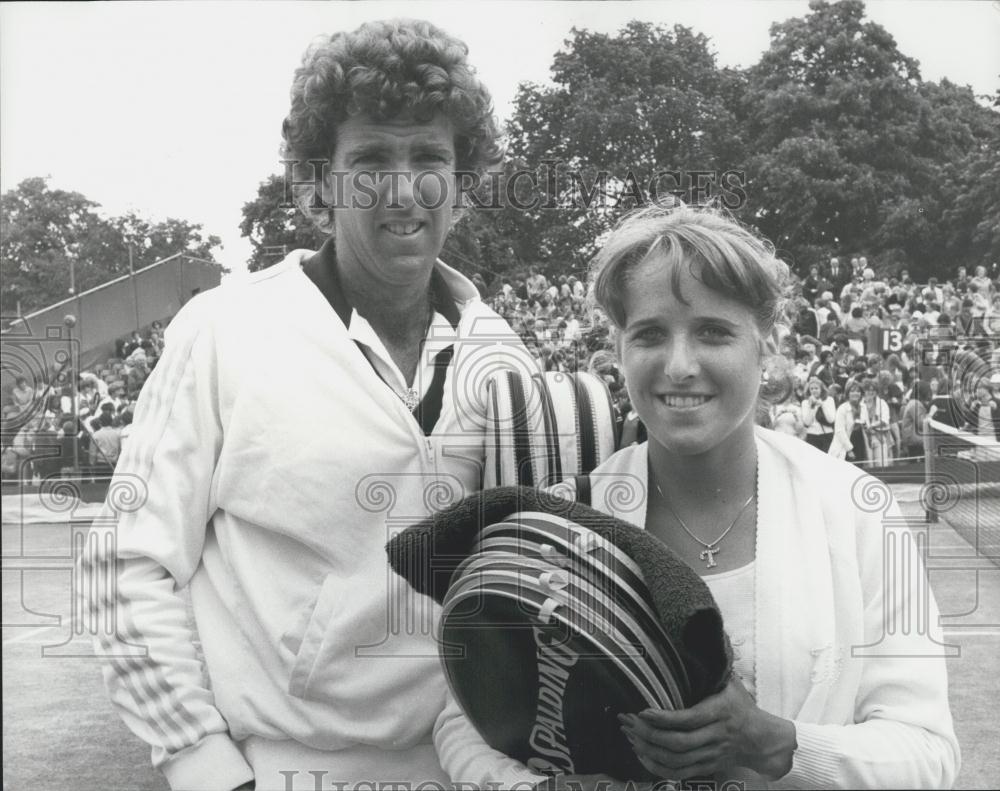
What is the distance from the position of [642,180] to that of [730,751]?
3.46ft

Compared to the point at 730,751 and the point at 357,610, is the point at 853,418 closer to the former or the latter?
the point at 730,751

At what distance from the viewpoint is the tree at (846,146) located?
1.89m

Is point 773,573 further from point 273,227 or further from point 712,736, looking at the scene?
point 273,227

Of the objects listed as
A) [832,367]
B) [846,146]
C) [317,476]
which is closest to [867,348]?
[832,367]

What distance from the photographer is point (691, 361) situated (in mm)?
1321

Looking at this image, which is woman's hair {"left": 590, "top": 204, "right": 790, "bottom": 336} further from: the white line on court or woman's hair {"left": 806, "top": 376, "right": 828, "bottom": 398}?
the white line on court

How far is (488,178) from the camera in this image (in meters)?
1.85

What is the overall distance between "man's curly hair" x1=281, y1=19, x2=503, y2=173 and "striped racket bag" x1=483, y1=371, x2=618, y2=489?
43 cm

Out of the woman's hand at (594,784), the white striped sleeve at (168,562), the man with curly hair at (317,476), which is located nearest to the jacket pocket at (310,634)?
the man with curly hair at (317,476)

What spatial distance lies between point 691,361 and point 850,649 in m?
0.43

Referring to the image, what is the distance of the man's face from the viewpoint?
1.58 m

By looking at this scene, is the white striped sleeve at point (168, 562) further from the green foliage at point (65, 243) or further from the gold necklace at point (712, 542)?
the gold necklace at point (712, 542)

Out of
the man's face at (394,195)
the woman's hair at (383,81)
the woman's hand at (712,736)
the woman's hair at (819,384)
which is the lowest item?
the woman's hand at (712,736)

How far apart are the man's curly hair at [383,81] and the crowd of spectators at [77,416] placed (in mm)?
672
